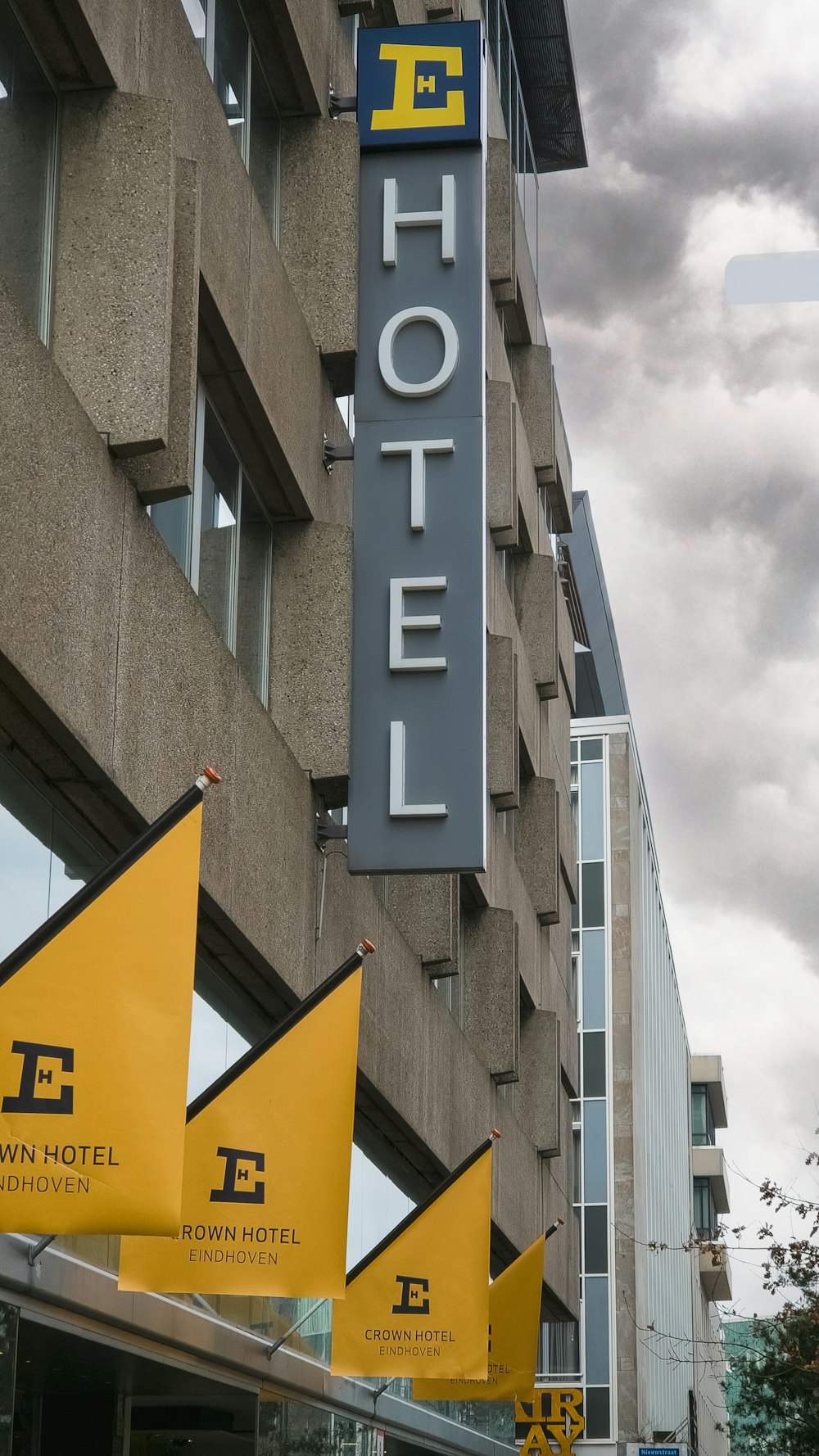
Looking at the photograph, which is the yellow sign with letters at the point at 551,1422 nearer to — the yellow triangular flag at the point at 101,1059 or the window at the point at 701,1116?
the yellow triangular flag at the point at 101,1059

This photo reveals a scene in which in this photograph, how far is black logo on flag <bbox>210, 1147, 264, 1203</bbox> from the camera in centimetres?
1056

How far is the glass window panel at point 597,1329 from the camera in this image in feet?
192

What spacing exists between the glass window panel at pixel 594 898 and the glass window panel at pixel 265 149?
Answer: 49.0 meters

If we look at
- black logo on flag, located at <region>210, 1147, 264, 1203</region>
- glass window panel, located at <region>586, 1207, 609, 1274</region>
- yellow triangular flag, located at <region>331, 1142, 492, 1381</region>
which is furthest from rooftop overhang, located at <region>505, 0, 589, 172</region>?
glass window panel, located at <region>586, 1207, 609, 1274</region>

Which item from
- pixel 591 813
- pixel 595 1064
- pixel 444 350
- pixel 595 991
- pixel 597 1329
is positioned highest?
pixel 591 813

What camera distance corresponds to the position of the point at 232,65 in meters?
15.8

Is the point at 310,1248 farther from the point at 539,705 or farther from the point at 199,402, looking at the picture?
the point at 539,705

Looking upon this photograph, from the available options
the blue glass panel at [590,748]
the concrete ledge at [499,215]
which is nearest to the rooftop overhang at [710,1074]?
the blue glass panel at [590,748]

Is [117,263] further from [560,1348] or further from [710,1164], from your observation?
[710,1164]

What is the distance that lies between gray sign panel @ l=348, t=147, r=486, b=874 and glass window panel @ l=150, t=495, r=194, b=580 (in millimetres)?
2627

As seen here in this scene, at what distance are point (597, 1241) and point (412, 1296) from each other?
47.9 meters

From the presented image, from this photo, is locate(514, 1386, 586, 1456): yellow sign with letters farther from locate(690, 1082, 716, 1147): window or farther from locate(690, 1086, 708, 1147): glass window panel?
locate(690, 1086, 708, 1147): glass window panel

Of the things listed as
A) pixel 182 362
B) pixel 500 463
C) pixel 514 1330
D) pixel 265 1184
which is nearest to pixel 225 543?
pixel 182 362

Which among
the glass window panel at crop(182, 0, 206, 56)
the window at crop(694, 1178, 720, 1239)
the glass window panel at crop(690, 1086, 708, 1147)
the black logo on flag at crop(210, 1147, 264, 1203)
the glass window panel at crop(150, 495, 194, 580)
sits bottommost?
the black logo on flag at crop(210, 1147, 264, 1203)
